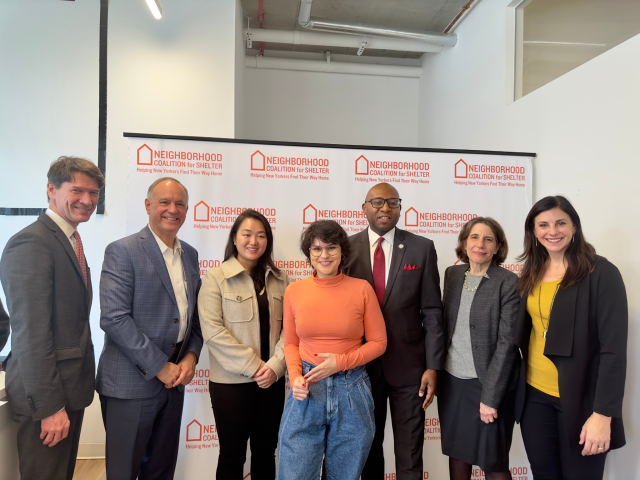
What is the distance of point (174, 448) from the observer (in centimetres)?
197

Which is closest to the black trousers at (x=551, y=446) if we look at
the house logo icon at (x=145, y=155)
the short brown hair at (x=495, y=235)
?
the short brown hair at (x=495, y=235)

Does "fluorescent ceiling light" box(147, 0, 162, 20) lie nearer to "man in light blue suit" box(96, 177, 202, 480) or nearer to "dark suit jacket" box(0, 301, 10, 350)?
"man in light blue suit" box(96, 177, 202, 480)

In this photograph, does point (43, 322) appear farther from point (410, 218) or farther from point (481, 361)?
point (410, 218)

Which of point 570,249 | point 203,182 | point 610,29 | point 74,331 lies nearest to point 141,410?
point 74,331

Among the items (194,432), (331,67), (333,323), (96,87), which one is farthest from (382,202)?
(331,67)

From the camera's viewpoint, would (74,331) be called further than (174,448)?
No

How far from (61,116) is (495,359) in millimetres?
3592

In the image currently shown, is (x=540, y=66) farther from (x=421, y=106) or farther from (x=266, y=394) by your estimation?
(x=266, y=394)

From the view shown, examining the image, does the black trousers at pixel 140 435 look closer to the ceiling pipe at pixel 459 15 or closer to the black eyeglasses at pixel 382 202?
the black eyeglasses at pixel 382 202

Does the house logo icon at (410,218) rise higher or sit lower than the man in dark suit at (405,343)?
higher

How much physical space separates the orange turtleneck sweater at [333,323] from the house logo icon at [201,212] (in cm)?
119

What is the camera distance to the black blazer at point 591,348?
62.0 inches

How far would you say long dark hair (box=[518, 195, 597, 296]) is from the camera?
1.68 m

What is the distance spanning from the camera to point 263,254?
2.12 metres
